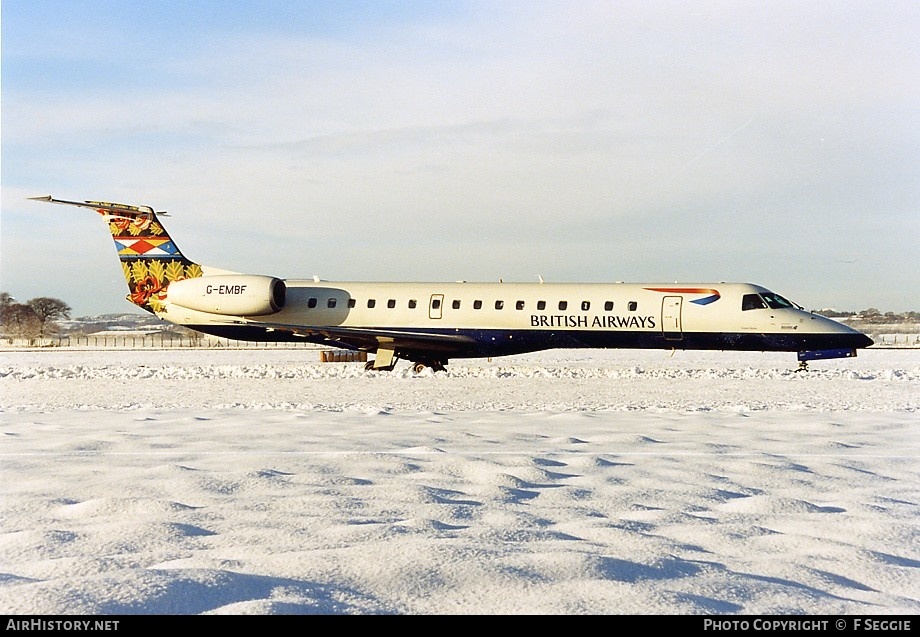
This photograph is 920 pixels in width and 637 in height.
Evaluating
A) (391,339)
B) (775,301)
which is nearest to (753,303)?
(775,301)

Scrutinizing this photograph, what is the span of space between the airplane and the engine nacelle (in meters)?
0.04

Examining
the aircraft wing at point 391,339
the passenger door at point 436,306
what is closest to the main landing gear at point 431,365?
the aircraft wing at point 391,339

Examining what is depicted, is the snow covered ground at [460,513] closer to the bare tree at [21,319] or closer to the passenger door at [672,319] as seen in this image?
the passenger door at [672,319]

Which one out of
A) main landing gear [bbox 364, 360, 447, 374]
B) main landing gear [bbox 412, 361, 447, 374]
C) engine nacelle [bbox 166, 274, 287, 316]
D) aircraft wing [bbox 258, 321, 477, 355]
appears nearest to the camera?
aircraft wing [bbox 258, 321, 477, 355]

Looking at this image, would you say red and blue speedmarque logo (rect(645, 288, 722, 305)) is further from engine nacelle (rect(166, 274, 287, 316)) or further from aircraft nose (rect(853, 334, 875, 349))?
engine nacelle (rect(166, 274, 287, 316))

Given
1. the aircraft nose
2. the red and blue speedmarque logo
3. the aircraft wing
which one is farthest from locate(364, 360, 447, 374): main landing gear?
the aircraft nose

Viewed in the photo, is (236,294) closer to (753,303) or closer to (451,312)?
(451,312)

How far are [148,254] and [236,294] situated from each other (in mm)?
4650

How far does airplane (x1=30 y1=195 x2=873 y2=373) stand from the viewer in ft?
75.5

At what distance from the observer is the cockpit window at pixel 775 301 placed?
75.5 ft

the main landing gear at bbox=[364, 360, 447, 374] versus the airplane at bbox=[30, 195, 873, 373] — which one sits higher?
the airplane at bbox=[30, 195, 873, 373]

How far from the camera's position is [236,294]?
26.9 metres
